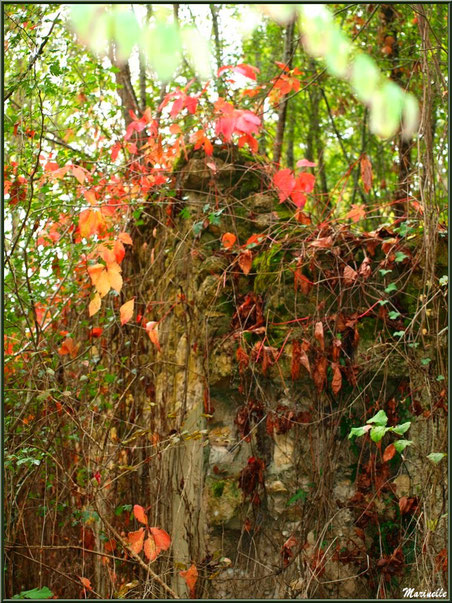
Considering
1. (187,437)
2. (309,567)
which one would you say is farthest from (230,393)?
(309,567)

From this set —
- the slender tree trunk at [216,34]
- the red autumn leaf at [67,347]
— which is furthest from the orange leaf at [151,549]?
the slender tree trunk at [216,34]

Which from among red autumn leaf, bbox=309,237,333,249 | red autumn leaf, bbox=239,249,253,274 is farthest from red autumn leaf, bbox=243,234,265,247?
red autumn leaf, bbox=309,237,333,249

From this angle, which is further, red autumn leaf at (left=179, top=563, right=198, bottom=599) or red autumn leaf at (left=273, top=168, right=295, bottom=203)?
red autumn leaf at (left=273, top=168, right=295, bottom=203)

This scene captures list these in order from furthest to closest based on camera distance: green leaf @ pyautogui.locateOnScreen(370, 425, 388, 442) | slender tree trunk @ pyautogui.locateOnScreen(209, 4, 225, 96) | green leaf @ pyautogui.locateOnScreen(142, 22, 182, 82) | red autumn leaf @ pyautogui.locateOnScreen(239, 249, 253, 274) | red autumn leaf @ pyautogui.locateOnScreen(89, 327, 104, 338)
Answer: slender tree trunk @ pyautogui.locateOnScreen(209, 4, 225, 96), red autumn leaf @ pyautogui.locateOnScreen(89, 327, 104, 338), red autumn leaf @ pyautogui.locateOnScreen(239, 249, 253, 274), green leaf @ pyautogui.locateOnScreen(370, 425, 388, 442), green leaf @ pyautogui.locateOnScreen(142, 22, 182, 82)

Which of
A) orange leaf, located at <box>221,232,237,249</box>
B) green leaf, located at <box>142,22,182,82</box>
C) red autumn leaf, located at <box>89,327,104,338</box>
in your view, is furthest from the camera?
red autumn leaf, located at <box>89,327,104,338</box>

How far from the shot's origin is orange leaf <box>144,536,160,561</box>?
230cm

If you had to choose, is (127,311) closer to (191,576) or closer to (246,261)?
(246,261)

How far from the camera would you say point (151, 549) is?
232cm

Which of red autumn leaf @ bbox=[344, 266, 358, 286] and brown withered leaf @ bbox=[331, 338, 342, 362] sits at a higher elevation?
red autumn leaf @ bbox=[344, 266, 358, 286]

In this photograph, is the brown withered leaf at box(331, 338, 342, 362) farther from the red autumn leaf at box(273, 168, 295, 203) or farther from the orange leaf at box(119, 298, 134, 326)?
the orange leaf at box(119, 298, 134, 326)

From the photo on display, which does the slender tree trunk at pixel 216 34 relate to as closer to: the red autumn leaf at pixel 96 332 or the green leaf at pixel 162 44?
the red autumn leaf at pixel 96 332

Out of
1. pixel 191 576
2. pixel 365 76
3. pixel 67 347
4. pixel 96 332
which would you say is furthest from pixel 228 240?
pixel 365 76

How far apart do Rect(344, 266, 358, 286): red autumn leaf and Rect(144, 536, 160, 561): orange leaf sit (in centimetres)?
138

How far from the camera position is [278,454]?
8.48 feet
